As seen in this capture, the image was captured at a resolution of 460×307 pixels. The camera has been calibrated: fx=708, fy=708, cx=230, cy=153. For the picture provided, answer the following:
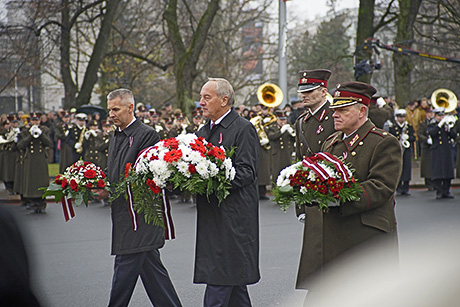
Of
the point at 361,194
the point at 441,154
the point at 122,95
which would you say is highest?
the point at 122,95

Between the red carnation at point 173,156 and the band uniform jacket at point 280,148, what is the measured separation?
12316mm

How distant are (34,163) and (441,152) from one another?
9110 mm

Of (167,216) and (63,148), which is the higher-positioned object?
(167,216)

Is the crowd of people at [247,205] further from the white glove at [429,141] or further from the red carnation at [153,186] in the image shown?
the white glove at [429,141]

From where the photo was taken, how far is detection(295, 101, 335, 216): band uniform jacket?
20.6 ft

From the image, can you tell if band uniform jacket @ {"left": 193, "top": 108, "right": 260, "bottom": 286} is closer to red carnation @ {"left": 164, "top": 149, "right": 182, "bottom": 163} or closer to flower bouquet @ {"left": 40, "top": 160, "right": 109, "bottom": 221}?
red carnation @ {"left": 164, "top": 149, "right": 182, "bottom": 163}

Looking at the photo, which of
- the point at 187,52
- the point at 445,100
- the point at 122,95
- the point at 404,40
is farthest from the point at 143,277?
the point at 404,40

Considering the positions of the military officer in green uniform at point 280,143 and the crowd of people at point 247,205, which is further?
the military officer in green uniform at point 280,143

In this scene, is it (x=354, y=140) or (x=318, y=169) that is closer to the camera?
(x=318, y=169)

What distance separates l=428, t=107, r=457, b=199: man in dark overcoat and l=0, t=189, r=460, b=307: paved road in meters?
0.84

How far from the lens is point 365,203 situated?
4598 mm

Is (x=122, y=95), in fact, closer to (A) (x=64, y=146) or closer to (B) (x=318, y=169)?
(B) (x=318, y=169)

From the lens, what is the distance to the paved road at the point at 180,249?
23.7 feet

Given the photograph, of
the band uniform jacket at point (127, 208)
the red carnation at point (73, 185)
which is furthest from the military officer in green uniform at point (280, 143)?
the red carnation at point (73, 185)
